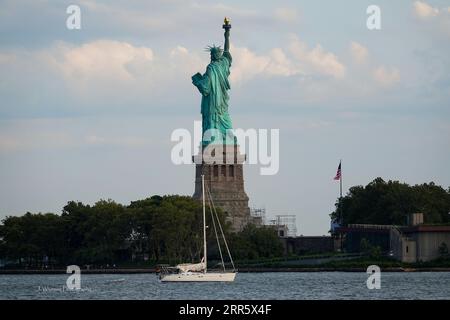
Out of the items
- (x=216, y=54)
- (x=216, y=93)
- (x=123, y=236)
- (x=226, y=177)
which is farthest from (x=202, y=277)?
(x=216, y=93)

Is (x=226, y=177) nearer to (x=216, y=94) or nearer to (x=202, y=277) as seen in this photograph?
(x=216, y=94)

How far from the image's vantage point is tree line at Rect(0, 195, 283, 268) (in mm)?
145875

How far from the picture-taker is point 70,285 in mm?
111688

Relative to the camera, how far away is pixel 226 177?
15850 centimetres

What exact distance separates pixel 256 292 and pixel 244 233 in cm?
5451

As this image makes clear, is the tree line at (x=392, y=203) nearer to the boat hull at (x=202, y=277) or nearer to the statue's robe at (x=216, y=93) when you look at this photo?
the statue's robe at (x=216, y=93)

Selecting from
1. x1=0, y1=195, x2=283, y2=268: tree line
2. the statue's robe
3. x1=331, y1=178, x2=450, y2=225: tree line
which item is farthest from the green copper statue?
x1=331, y1=178, x2=450, y2=225: tree line

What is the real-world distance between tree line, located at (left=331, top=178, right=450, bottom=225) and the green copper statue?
584 inches

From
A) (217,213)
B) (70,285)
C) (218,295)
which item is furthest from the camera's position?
(217,213)

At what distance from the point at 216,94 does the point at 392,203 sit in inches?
805

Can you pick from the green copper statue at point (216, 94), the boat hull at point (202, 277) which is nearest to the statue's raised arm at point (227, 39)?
the green copper statue at point (216, 94)
